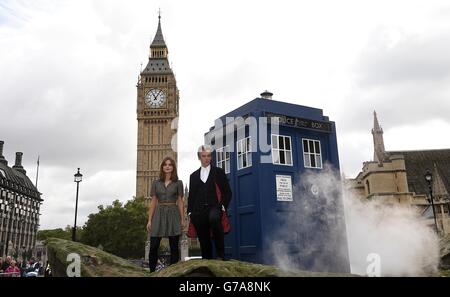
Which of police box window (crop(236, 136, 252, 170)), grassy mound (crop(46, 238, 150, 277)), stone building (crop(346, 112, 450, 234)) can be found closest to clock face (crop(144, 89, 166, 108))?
stone building (crop(346, 112, 450, 234))

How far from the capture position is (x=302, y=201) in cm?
812

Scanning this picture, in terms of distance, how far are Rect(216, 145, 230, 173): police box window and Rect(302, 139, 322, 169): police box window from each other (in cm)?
187

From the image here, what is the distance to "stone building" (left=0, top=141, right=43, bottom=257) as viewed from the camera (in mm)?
72375

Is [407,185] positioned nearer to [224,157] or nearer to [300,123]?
[300,123]

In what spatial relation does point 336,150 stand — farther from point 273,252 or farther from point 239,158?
point 273,252

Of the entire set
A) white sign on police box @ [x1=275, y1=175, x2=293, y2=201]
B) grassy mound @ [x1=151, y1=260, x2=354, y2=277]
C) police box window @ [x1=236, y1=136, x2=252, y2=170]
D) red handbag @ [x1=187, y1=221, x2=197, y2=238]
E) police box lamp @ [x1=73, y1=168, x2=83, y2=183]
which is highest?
police box lamp @ [x1=73, y1=168, x2=83, y2=183]

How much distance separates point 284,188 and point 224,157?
1872mm

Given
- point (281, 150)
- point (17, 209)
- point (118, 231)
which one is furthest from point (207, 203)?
point (17, 209)

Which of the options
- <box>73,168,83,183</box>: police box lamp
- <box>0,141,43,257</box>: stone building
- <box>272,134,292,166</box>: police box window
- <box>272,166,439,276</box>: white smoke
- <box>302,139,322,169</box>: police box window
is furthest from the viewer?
<box>0,141,43,257</box>: stone building

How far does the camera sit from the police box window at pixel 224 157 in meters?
8.88

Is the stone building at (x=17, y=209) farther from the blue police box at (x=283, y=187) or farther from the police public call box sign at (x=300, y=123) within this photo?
the police public call box sign at (x=300, y=123)

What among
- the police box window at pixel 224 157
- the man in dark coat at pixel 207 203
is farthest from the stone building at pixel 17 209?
the man in dark coat at pixel 207 203

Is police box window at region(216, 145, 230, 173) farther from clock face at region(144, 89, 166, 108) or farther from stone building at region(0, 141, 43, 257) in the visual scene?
clock face at region(144, 89, 166, 108)
